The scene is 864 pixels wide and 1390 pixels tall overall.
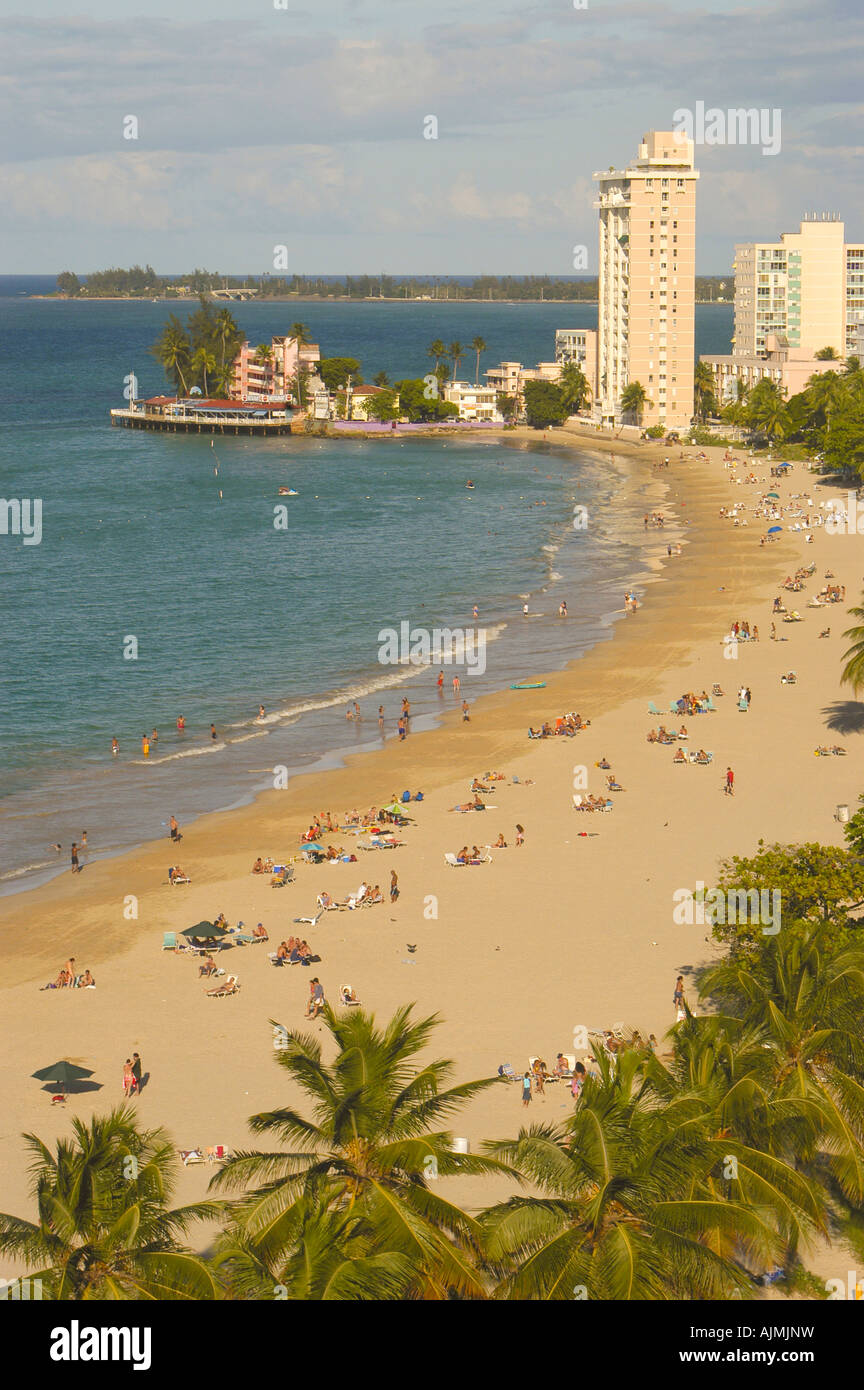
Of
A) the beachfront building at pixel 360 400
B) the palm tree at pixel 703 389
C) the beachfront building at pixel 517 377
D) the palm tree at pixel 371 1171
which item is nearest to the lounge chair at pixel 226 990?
the palm tree at pixel 371 1171

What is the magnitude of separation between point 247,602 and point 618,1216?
7395 centimetres

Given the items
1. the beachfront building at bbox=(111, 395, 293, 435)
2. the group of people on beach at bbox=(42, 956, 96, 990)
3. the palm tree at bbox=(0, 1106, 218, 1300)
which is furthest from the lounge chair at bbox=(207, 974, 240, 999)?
the beachfront building at bbox=(111, 395, 293, 435)

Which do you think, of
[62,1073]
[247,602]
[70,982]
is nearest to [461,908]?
[70,982]

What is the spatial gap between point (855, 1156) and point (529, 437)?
522 feet

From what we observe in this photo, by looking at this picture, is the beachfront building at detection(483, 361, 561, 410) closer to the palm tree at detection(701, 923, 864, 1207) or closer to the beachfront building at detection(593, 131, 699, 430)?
the beachfront building at detection(593, 131, 699, 430)

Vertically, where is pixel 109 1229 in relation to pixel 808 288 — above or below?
below

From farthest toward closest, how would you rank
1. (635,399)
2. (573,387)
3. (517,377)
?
(517,377), (573,387), (635,399)

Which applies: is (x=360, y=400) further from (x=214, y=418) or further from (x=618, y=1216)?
(x=618, y=1216)

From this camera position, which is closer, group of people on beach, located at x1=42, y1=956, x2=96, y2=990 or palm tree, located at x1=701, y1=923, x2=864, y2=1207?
palm tree, located at x1=701, y1=923, x2=864, y2=1207

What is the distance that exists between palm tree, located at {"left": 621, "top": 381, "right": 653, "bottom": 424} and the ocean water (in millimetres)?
11078

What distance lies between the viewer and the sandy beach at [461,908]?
3128 cm

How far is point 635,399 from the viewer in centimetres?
16838

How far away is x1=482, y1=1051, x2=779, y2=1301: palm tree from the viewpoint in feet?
57.1

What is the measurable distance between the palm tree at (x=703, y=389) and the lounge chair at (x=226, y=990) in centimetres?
14943
